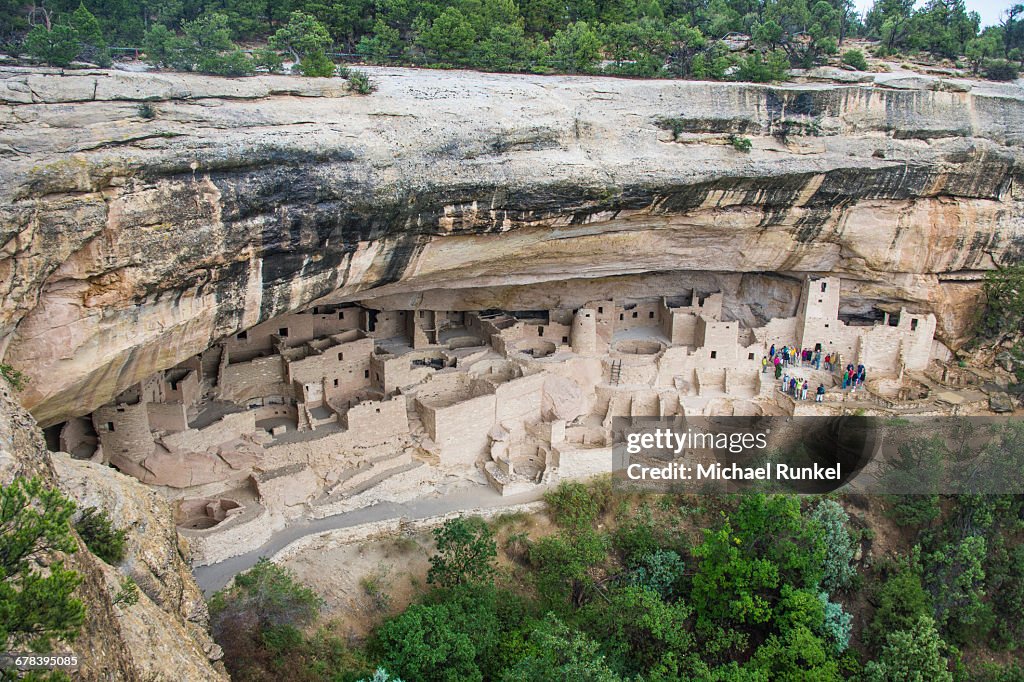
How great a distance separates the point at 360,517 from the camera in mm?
14734

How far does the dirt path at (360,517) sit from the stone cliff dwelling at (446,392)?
30cm

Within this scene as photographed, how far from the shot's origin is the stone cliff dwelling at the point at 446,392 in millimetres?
14109

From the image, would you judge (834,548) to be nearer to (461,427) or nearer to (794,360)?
→ (794,360)

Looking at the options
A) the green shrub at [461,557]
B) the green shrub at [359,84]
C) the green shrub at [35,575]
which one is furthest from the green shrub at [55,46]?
the green shrub at [461,557]

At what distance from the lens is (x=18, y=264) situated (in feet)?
30.0

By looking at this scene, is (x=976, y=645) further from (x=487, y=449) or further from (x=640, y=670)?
(x=487, y=449)

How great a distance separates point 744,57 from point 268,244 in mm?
13931

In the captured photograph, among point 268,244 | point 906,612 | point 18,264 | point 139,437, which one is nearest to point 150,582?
point 18,264

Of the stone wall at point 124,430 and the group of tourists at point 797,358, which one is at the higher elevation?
the stone wall at point 124,430

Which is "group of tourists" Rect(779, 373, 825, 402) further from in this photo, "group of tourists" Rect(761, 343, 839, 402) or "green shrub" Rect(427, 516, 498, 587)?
"green shrub" Rect(427, 516, 498, 587)

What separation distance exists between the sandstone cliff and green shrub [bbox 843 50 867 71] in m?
19.3

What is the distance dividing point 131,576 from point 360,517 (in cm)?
725

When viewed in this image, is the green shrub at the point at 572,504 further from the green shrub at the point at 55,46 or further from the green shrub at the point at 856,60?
the green shrub at the point at 856,60

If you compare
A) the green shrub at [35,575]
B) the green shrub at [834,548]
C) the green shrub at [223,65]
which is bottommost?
the green shrub at [834,548]
